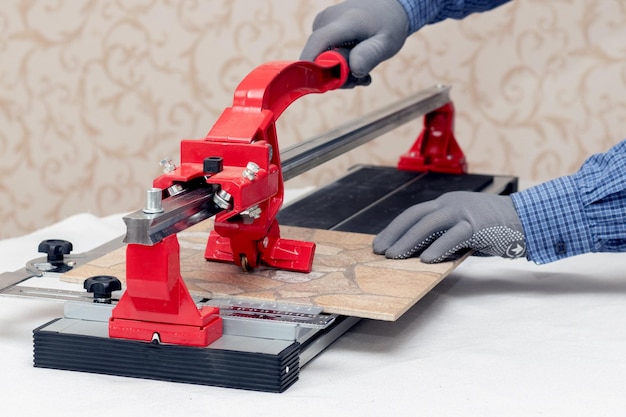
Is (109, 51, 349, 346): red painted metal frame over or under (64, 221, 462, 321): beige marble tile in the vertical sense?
over

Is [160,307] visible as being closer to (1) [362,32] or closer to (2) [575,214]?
(2) [575,214]

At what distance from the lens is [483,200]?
1.50 m

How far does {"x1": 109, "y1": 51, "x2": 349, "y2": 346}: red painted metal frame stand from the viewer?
1117mm

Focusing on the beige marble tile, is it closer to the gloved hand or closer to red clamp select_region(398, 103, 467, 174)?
the gloved hand

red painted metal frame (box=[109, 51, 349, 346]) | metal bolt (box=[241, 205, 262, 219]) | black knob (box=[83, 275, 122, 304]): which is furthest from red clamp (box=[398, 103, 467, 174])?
black knob (box=[83, 275, 122, 304])

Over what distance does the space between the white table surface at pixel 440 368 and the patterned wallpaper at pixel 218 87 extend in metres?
1.28

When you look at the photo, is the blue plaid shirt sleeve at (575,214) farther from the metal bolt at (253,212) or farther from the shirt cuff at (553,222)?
the metal bolt at (253,212)

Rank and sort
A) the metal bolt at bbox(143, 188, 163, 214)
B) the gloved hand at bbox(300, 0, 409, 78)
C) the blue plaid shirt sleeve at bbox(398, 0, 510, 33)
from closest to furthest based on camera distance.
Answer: the metal bolt at bbox(143, 188, 163, 214) < the gloved hand at bbox(300, 0, 409, 78) < the blue plaid shirt sleeve at bbox(398, 0, 510, 33)

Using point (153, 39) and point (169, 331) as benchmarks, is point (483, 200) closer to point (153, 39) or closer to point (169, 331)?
point (169, 331)

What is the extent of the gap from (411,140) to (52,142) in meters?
1.01

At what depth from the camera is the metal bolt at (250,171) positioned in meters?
1.18

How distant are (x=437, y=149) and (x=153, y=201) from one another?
1.23 m

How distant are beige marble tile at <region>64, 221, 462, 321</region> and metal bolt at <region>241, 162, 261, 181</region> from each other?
0.16 metres

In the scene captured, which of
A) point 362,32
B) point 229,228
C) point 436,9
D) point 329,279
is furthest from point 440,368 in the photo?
point 436,9
